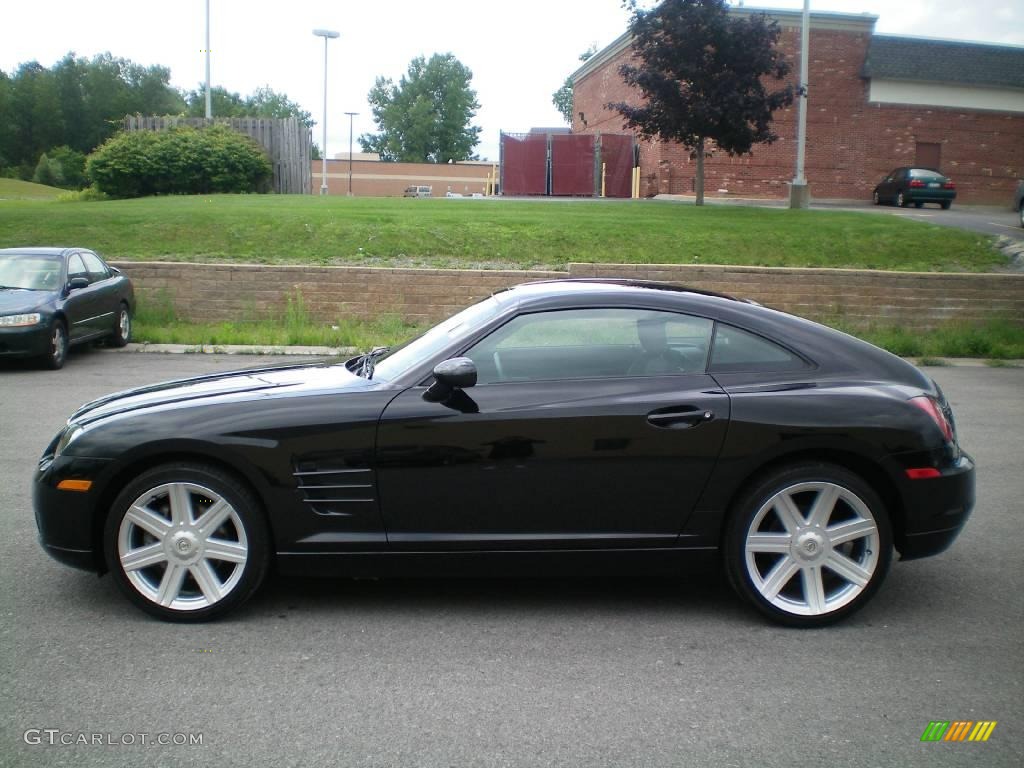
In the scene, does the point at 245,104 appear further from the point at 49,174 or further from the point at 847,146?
the point at 847,146

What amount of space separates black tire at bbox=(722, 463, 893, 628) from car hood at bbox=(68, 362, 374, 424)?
1839 millimetres

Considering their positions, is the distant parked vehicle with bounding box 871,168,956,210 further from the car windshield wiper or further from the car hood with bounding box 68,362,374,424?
the car hood with bounding box 68,362,374,424

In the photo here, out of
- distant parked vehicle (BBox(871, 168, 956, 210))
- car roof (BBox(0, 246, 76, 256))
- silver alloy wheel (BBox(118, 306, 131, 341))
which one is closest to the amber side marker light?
car roof (BBox(0, 246, 76, 256))

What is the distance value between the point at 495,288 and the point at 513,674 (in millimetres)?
12219

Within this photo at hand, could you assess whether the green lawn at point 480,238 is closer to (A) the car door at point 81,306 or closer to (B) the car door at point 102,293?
(B) the car door at point 102,293

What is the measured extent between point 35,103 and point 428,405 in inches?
3387

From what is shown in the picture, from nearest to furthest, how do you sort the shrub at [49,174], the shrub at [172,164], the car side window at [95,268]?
the car side window at [95,268]
the shrub at [172,164]
the shrub at [49,174]

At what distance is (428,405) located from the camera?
443 centimetres

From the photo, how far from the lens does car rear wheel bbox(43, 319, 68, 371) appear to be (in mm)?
12023

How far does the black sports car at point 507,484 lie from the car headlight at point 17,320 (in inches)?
322

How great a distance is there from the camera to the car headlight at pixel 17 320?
38.6 feet

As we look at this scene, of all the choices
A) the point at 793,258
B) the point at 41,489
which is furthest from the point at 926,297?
the point at 41,489

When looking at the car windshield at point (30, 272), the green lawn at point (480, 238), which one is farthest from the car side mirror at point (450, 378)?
the green lawn at point (480, 238)

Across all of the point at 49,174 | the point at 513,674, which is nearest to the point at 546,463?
the point at 513,674
